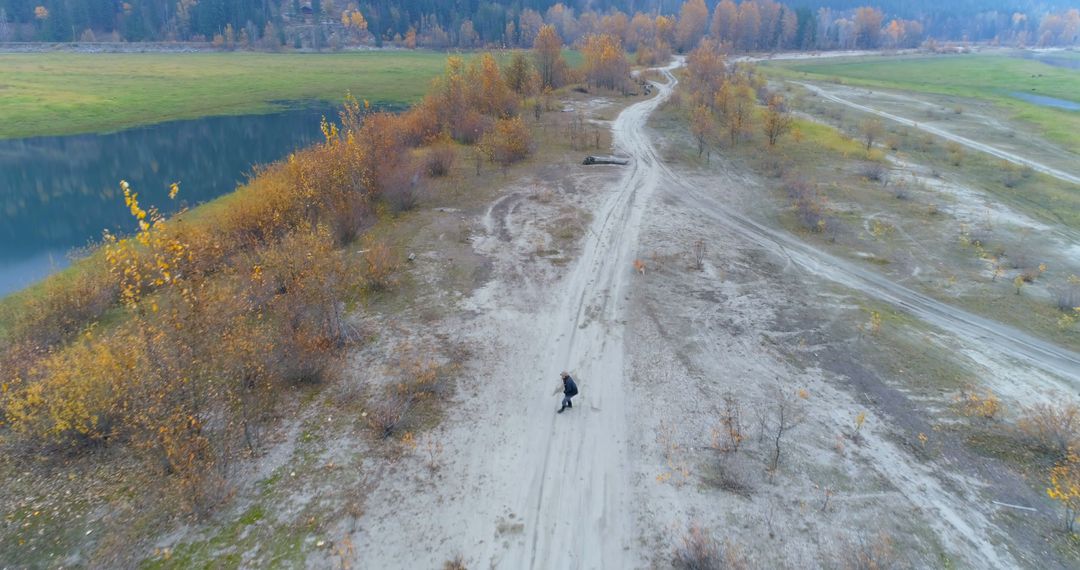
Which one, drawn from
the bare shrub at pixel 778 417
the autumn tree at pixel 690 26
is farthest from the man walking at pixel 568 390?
the autumn tree at pixel 690 26

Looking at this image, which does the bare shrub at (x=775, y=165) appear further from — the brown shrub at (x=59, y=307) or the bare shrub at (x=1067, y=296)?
the brown shrub at (x=59, y=307)

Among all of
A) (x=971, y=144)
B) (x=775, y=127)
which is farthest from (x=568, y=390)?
(x=971, y=144)

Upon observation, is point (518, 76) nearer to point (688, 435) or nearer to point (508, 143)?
point (508, 143)

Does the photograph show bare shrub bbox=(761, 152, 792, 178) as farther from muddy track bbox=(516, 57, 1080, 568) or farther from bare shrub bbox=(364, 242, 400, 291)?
bare shrub bbox=(364, 242, 400, 291)

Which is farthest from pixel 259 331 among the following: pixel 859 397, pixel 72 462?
pixel 859 397

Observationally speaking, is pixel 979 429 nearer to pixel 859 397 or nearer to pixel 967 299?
pixel 859 397

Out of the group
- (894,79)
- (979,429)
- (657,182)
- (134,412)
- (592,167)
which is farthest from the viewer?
(894,79)
